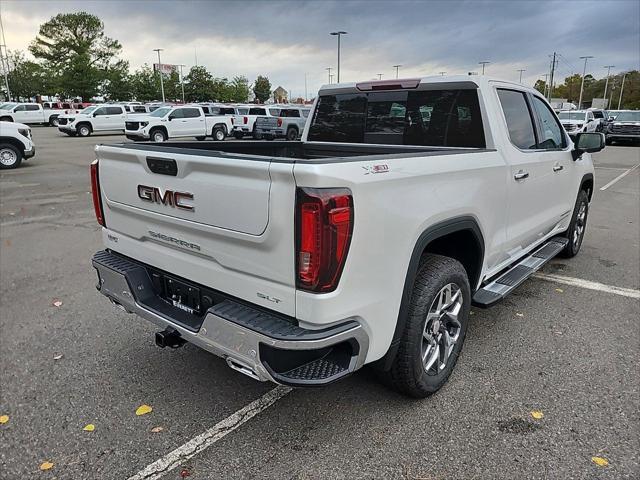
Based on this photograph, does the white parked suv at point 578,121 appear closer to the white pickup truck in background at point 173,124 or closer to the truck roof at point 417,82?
the white pickup truck in background at point 173,124

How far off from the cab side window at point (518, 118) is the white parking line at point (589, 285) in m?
1.77

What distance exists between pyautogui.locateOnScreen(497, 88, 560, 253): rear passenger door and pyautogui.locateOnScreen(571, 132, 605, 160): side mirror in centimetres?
64

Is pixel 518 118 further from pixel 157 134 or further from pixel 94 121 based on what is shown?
pixel 94 121

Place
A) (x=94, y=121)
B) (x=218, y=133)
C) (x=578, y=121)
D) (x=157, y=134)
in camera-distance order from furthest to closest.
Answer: (x=94, y=121) → (x=218, y=133) → (x=578, y=121) → (x=157, y=134)

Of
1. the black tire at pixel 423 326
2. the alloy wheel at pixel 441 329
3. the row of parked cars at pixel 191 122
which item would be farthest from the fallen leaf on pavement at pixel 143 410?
the row of parked cars at pixel 191 122

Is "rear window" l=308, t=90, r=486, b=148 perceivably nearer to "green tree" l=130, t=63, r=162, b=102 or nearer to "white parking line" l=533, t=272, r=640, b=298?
"white parking line" l=533, t=272, r=640, b=298

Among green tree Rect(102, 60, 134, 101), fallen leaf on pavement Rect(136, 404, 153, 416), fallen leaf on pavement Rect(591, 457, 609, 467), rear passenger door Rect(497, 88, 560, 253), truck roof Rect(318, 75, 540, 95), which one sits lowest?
fallen leaf on pavement Rect(136, 404, 153, 416)

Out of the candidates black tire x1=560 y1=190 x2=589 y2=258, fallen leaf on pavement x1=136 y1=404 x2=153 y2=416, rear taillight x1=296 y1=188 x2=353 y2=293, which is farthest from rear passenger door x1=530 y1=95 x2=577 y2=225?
fallen leaf on pavement x1=136 y1=404 x2=153 y2=416

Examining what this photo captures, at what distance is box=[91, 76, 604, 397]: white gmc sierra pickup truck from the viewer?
6.97 feet

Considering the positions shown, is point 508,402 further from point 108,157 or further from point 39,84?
point 39,84

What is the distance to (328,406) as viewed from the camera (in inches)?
117

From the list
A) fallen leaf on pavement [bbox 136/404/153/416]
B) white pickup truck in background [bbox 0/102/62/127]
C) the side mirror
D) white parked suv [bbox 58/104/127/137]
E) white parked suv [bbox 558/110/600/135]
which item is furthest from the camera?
white pickup truck in background [bbox 0/102/62/127]

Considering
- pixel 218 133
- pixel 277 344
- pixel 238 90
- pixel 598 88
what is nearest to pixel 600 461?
pixel 277 344

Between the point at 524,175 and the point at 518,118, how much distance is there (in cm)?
56
